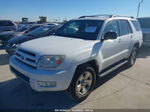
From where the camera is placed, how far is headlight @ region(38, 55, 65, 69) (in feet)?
9.02

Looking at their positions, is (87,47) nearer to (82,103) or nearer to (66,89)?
(66,89)

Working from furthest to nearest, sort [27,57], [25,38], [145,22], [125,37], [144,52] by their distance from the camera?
[145,22] → [144,52] → [25,38] → [125,37] → [27,57]

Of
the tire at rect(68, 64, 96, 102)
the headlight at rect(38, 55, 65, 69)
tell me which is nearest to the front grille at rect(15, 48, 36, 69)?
the headlight at rect(38, 55, 65, 69)

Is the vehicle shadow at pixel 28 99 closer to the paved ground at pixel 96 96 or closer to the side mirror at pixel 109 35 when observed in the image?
the paved ground at pixel 96 96

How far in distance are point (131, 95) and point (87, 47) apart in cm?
171

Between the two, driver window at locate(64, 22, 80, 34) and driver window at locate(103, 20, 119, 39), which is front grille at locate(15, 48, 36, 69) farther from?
driver window at locate(103, 20, 119, 39)

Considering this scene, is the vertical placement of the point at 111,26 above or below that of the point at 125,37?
above

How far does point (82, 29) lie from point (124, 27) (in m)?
1.67

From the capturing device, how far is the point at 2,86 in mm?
3990

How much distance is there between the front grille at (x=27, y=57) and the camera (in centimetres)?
288

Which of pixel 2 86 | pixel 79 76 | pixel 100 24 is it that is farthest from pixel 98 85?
pixel 2 86

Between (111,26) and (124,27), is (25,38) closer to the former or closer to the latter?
(111,26)

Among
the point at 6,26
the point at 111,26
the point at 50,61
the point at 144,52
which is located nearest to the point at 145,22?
the point at 144,52

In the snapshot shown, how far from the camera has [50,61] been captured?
277 centimetres
